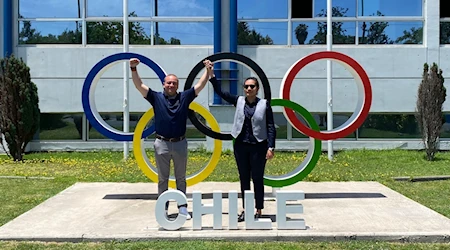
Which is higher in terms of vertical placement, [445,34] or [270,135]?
[445,34]

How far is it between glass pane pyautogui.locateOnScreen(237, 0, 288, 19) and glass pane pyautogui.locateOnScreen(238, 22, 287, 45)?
280 millimetres

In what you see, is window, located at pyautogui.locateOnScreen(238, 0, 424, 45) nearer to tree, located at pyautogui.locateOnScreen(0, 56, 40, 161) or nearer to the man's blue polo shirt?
tree, located at pyautogui.locateOnScreen(0, 56, 40, 161)

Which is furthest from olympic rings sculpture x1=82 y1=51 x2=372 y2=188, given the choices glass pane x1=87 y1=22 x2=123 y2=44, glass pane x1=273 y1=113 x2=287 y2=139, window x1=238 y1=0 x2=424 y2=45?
glass pane x1=87 y1=22 x2=123 y2=44

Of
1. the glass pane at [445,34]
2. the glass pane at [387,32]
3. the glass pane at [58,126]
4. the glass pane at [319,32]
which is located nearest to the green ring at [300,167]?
the glass pane at [319,32]

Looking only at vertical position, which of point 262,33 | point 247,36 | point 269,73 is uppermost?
point 262,33

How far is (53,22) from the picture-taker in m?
15.8

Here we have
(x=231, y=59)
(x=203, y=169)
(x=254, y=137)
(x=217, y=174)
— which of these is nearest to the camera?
(x=254, y=137)

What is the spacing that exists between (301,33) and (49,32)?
8.49m

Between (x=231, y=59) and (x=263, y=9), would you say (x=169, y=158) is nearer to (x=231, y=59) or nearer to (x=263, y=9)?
(x=231, y=59)

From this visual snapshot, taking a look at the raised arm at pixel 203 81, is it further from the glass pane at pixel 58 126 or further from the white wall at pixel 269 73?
the glass pane at pixel 58 126

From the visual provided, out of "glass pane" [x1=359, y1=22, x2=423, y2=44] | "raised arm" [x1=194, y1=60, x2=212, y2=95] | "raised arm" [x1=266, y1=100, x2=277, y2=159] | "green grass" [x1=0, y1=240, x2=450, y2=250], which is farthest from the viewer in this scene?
"glass pane" [x1=359, y1=22, x2=423, y2=44]

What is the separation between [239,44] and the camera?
15.6 m

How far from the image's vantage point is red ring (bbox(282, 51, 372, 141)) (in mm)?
8055

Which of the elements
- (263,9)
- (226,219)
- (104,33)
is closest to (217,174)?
(226,219)
